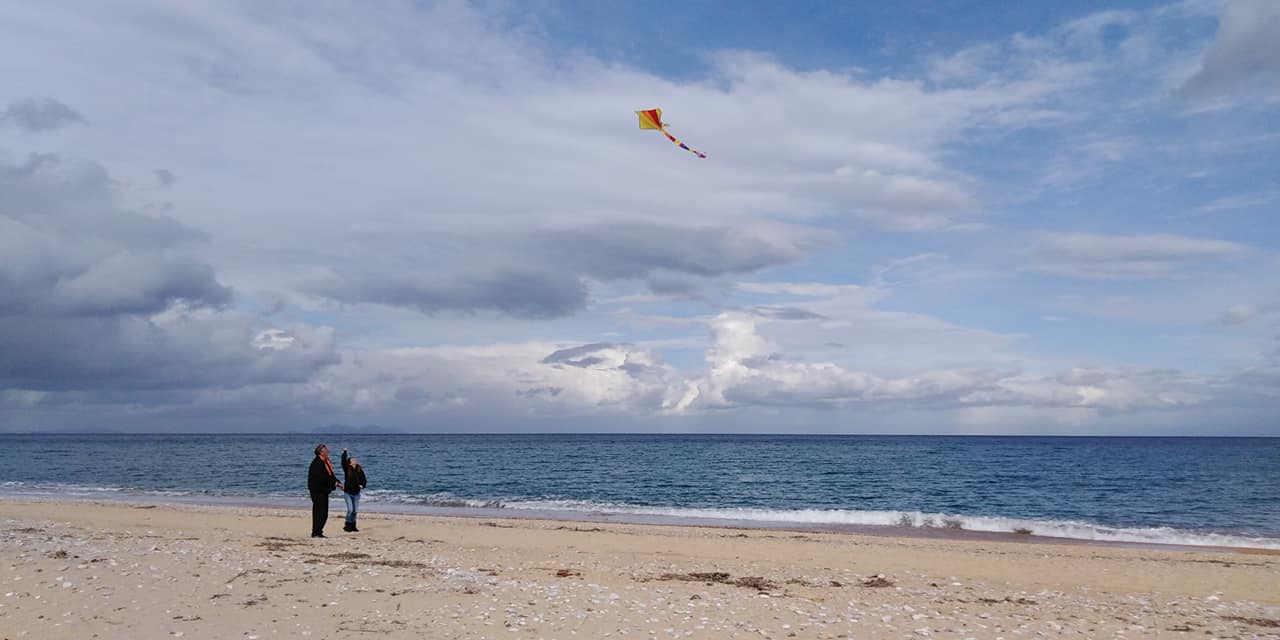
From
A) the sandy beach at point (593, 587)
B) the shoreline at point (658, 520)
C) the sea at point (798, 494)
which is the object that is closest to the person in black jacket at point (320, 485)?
the sandy beach at point (593, 587)

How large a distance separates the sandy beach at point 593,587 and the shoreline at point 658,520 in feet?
9.61

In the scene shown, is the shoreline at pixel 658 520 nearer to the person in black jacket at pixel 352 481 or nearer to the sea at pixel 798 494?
the sea at pixel 798 494

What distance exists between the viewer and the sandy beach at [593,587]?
10.4m

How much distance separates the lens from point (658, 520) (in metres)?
31.5

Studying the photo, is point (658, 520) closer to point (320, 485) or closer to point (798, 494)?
point (320, 485)

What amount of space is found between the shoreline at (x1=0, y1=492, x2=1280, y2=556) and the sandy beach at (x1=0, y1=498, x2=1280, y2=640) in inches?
115

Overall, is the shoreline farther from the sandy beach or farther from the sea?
the sandy beach

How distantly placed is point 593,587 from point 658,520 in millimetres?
18712

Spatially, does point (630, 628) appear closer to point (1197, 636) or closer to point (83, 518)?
point (1197, 636)

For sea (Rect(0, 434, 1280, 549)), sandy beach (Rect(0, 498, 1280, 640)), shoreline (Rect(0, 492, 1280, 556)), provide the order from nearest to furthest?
sandy beach (Rect(0, 498, 1280, 640)), shoreline (Rect(0, 492, 1280, 556)), sea (Rect(0, 434, 1280, 549))

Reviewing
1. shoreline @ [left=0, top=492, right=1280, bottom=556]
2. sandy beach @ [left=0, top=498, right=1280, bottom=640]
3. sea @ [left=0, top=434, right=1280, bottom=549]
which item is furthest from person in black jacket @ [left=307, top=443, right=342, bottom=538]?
sea @ [left=0, top=434, right=1280, bottom=549]

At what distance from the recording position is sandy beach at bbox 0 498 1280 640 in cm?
1040

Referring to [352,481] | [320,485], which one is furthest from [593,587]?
[352,481]

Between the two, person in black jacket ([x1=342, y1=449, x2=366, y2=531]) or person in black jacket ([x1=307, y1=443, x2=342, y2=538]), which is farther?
person in black jacket ([x1=342, y1=449, x2=366, y2=531])
